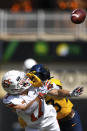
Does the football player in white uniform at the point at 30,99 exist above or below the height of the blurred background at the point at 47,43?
below

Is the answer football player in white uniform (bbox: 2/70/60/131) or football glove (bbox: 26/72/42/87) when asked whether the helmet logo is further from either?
football glove (bbox: 26/72/42/87)

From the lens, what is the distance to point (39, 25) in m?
12.7

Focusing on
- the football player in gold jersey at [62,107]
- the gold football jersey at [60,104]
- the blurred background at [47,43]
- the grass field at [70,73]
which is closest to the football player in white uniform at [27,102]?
the football player in gold jersey at [62,107]

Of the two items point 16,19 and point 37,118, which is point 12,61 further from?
point 37,118

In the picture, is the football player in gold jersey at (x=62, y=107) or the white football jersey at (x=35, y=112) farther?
the football player in gold jersey at (x=62, y=107)

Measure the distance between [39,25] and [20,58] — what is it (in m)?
1.63

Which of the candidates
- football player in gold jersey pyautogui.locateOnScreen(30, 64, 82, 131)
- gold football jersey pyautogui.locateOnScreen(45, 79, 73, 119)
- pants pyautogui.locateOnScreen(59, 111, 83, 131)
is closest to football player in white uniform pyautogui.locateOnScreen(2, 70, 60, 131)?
A: football player in gold jersey pyautogui.locateOnScreen(30, 64, 82, 131)

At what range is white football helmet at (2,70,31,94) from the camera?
4.01 m

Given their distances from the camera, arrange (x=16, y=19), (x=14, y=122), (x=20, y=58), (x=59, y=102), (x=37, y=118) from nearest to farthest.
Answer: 1. (x=37, y=118)
2. (x=59, y=102)
3. (x=14, y=122)
4. (x=20, y=58)
5. (x=16, y=19)

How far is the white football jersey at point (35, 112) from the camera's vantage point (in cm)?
412

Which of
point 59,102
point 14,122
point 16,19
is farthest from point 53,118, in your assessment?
point 16,19

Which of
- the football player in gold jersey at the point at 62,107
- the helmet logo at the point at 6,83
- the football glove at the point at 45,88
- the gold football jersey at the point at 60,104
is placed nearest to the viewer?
the helmet logo at the point at 6,83

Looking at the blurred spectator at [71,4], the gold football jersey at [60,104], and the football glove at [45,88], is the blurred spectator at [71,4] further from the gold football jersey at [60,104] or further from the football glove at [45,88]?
the football glove at [45,88]

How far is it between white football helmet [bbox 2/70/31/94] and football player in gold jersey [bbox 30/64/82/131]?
35 cm
